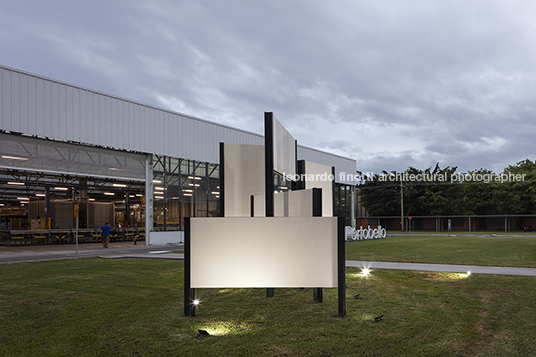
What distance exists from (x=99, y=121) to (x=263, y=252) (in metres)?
21.7

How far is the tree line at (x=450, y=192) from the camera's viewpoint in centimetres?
6625

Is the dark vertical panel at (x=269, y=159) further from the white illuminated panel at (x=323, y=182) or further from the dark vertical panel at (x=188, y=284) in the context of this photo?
the white illuminated panel at (x=323, y=182)

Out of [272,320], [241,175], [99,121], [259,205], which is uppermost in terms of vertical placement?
[99,121]

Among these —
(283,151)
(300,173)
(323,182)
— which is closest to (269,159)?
(283,151)

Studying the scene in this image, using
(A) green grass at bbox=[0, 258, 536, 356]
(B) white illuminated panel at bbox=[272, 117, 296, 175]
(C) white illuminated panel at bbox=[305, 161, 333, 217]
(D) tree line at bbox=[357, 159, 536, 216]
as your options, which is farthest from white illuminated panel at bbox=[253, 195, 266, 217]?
(D) tree line at bbox=[357, 159, 536, 216]

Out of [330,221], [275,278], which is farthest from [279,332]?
[330,221]

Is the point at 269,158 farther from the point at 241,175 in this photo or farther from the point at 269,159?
the point at 241,175

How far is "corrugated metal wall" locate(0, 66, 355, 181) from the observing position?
21.6 meters

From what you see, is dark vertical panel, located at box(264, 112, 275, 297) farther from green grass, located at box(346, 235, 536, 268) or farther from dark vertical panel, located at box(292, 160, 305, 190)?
green grass, located at box(346, 235, 536, 268)

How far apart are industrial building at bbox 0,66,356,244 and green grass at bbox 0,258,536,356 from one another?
11.4 m

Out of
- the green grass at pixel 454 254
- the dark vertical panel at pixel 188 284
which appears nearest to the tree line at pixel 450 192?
the green grass at pixel 454 254

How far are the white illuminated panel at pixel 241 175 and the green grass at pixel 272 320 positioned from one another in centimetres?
210

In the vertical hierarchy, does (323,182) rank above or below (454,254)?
above

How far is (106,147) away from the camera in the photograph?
87.1 feet
